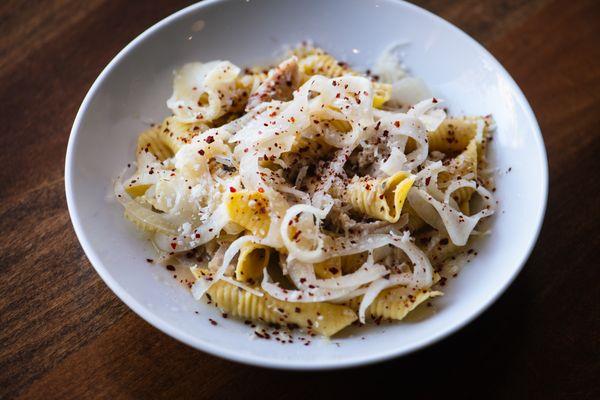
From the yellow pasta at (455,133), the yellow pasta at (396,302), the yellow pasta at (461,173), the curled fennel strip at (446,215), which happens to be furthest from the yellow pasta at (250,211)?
the yellow pasta at (455,133)

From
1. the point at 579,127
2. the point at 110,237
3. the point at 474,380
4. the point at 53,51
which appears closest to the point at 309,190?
the point at 110,237

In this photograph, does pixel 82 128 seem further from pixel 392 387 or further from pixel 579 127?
pixel 579 127

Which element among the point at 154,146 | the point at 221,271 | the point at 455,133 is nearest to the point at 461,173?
the point at 455,133

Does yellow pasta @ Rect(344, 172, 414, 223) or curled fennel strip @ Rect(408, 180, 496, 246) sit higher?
yellow pasta @ Rect(344, 172, 414, 223)

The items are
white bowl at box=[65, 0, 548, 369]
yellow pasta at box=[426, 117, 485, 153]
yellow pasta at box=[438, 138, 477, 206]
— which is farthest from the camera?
yellow pasta at box=[426, 117, 485, 153]

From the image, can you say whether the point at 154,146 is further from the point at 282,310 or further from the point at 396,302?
the point at 396,302

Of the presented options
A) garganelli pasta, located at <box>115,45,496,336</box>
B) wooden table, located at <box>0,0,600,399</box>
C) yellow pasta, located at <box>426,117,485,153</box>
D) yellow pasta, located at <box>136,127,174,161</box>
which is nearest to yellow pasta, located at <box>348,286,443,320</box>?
garganelli pasta, located at <box>115,45,496,336</box>

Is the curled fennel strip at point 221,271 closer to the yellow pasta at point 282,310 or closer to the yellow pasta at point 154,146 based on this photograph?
the yellow pasta at point 282,310

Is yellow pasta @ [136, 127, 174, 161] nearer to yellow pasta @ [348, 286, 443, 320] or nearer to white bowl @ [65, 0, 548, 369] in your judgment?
white bowl @ [65, 0, 548, 369]
